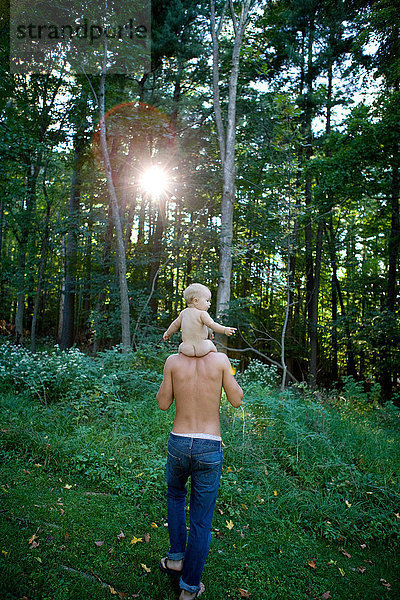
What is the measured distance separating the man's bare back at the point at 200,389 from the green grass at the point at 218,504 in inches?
52.6

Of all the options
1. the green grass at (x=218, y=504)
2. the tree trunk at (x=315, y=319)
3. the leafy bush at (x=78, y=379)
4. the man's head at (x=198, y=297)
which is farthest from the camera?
the tree trunk at (x=315, y=319)

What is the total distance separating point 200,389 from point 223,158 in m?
10.9

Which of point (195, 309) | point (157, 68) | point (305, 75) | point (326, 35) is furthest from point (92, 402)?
point (326, 35)

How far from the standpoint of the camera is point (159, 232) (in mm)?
14930

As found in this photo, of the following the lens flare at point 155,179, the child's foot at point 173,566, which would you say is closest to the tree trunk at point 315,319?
the lens flare at point 155,179

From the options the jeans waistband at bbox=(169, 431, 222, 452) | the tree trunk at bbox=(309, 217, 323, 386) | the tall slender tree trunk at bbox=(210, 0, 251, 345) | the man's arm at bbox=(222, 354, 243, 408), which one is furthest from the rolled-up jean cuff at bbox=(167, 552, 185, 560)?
the tree trunk at bbox=(309, 217, 323, 386)

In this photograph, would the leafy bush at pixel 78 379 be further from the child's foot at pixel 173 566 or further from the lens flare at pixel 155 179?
the lens flare at pixel 155 179

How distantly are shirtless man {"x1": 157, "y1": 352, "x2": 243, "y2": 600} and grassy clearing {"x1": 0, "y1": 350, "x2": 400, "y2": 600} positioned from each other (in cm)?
55

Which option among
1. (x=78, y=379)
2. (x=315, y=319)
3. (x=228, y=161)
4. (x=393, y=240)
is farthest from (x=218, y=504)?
(x=315, y=319)

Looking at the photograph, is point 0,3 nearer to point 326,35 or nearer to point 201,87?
point 201,87

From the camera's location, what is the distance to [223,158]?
12195 millimetres

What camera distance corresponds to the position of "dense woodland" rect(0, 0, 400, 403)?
33.9ft

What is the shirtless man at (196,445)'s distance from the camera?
2.57 meters

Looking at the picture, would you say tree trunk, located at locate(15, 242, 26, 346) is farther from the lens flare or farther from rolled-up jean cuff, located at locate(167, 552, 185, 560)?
rolled-up jean cuff, located at locate(167, 552, 185, 560)
